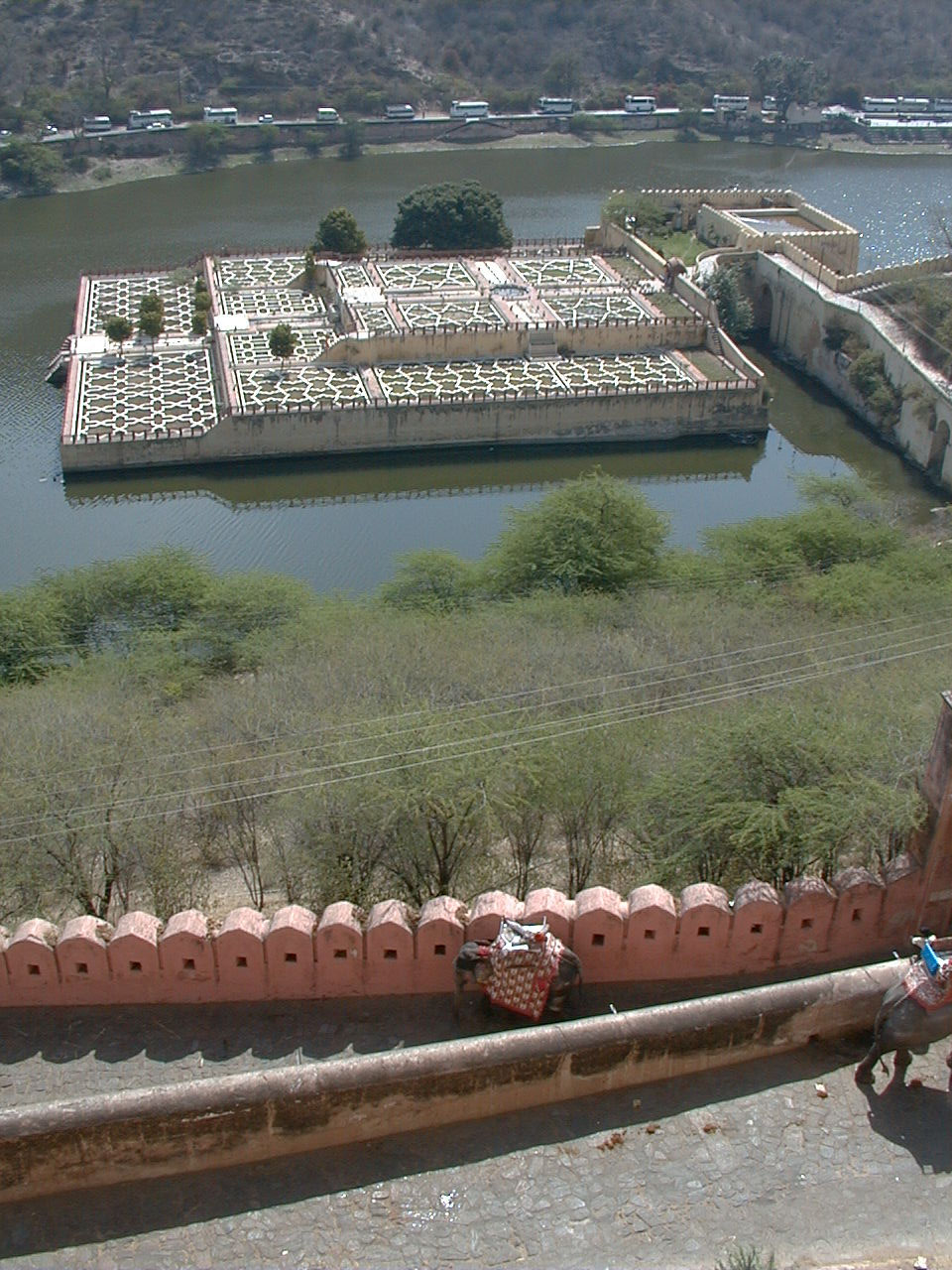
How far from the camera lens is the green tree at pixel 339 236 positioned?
159 ft

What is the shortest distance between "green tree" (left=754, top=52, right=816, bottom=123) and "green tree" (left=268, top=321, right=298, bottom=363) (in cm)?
5900

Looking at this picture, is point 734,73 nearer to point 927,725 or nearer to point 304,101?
point 304,101

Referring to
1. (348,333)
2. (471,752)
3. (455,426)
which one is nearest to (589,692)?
(471,752)

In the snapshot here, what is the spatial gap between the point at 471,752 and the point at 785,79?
8298 centimetres

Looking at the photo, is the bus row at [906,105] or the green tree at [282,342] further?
the bus row at [906,105]

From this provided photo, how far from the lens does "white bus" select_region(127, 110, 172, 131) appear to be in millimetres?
77750

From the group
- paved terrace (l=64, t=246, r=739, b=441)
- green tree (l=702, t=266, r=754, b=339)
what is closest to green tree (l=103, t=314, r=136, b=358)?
paved terrace (l=64, t=246, r=739, b=441)

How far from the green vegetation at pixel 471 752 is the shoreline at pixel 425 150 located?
54769 mm

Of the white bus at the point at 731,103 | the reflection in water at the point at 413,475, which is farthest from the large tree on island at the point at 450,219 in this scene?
the white bus at the point at 731,103

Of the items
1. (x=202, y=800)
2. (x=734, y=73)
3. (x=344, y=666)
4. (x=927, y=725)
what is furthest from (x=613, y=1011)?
(x=734, y=73)

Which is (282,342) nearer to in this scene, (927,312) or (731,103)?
(927,312)

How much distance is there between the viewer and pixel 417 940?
438 inches

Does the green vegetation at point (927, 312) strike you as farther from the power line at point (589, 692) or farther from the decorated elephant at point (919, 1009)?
the decorated elephant at point (919, 1009)

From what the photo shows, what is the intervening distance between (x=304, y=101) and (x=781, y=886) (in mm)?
80747
